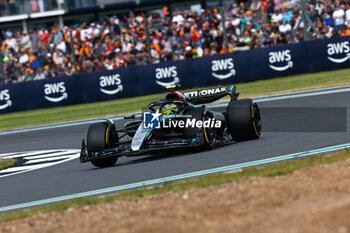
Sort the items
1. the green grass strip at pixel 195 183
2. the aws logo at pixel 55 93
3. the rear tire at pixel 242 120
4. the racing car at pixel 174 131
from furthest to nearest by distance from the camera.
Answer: the aws logo at pixel 55 93
the rear tire at pixel 242 120
the racing car at pixel 174 131
the green grass strip at pixel 195 183

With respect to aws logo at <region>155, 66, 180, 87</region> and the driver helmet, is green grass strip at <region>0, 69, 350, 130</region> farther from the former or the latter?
the driver helmet

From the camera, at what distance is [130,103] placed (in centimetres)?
2369

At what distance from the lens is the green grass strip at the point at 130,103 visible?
70.2ft

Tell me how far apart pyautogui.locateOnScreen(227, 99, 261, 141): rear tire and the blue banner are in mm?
12373

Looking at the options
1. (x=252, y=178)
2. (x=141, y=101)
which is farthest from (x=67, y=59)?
(x=252, y=178)

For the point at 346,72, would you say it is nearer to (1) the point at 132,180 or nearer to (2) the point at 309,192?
(1) the point at 132,180

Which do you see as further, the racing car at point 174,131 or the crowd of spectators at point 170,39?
the crowd of spectators at point 170,39

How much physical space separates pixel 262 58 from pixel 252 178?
57.7ft

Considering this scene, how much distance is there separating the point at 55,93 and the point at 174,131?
15.6 metres

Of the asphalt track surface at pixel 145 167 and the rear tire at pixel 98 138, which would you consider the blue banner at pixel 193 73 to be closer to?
the asphalt track surface at pixel 145 167

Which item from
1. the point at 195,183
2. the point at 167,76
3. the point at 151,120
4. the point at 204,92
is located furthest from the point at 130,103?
the point at 195,183

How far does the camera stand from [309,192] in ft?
20.3

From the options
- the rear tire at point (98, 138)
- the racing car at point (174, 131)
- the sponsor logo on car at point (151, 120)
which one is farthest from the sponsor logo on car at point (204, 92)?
the rear tire at point (98, 138)

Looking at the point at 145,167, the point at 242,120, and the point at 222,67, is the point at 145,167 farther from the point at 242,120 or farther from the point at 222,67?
the point at 222,67
